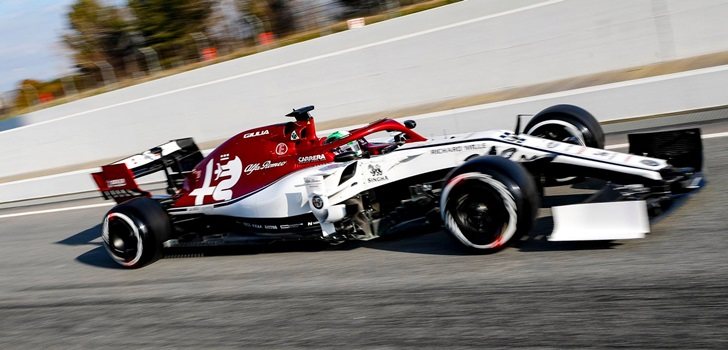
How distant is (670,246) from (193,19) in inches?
1016

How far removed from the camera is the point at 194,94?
21.8 metres

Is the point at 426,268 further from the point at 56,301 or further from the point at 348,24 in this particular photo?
the point at 348,24

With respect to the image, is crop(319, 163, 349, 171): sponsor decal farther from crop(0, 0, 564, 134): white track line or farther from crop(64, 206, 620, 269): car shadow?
crop(0, 0, 564, 134): white track line

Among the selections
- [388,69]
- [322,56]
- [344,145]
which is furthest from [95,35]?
[344,145]

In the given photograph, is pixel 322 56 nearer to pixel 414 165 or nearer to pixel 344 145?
pixel 344 145

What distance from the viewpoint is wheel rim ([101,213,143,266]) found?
25.3ft

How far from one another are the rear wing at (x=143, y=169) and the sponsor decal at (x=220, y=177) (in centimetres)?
98

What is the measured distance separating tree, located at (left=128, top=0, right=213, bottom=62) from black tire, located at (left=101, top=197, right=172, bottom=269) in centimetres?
2062

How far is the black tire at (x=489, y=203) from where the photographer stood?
543 centimetres

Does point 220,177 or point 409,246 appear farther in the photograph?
point 220,177

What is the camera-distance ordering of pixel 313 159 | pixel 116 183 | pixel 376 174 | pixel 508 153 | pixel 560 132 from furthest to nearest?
pixel 116 183
pixel 313 159
pixel 560 132
pixel 376 174
pixel 508 153

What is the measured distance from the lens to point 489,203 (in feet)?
18.3

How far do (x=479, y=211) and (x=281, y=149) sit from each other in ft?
8.33

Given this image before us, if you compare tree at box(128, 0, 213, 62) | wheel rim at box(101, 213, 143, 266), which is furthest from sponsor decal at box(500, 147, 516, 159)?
tree at box(128, 0, 213, 62)
